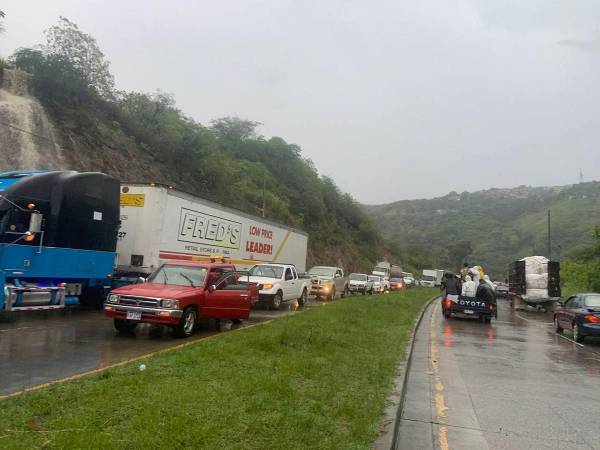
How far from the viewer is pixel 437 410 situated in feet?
21.9

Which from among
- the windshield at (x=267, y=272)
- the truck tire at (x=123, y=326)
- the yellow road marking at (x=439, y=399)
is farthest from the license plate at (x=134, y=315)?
the windshield at (x=267, y=272)

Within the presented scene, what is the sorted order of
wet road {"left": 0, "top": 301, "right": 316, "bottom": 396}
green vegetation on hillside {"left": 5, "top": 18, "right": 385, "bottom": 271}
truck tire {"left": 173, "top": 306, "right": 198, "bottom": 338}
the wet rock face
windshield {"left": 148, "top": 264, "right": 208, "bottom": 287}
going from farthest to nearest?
green vegetation on hillside {"left": 5, "top": 18, "right": 385, "bottom": 271}
the wet rock face
windshield {"left": 148, "top": 264, "right": 208, "bottom": 287}
truck tire {"left": 173, "top": 306, "right": 198, "bottom": 338}
wet road {"left": 0, "top": 301, "right": 316, "bottom": 396}

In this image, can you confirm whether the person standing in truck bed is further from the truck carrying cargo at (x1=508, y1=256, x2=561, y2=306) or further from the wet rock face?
the wet rock face

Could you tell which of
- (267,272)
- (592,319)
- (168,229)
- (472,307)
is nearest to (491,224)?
(472,307)

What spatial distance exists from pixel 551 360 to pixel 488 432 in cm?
638

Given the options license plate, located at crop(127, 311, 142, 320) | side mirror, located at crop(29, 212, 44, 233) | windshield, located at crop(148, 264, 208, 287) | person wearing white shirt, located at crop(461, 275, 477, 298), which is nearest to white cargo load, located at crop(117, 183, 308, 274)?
windshield, located at crop(148, 264, 208, 287)

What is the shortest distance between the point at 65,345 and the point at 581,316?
13199 mm

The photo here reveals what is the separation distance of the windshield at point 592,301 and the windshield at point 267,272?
10.1 meters

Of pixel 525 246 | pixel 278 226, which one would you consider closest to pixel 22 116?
pixel 278 226

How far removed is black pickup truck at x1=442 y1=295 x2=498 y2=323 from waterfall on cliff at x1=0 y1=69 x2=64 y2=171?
2149cm

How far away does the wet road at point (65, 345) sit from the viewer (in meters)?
7.34

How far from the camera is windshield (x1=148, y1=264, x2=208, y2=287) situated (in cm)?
1198

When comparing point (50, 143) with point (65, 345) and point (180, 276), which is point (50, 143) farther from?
point (65, 345)

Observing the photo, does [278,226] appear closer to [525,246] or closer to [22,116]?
[22,116]
